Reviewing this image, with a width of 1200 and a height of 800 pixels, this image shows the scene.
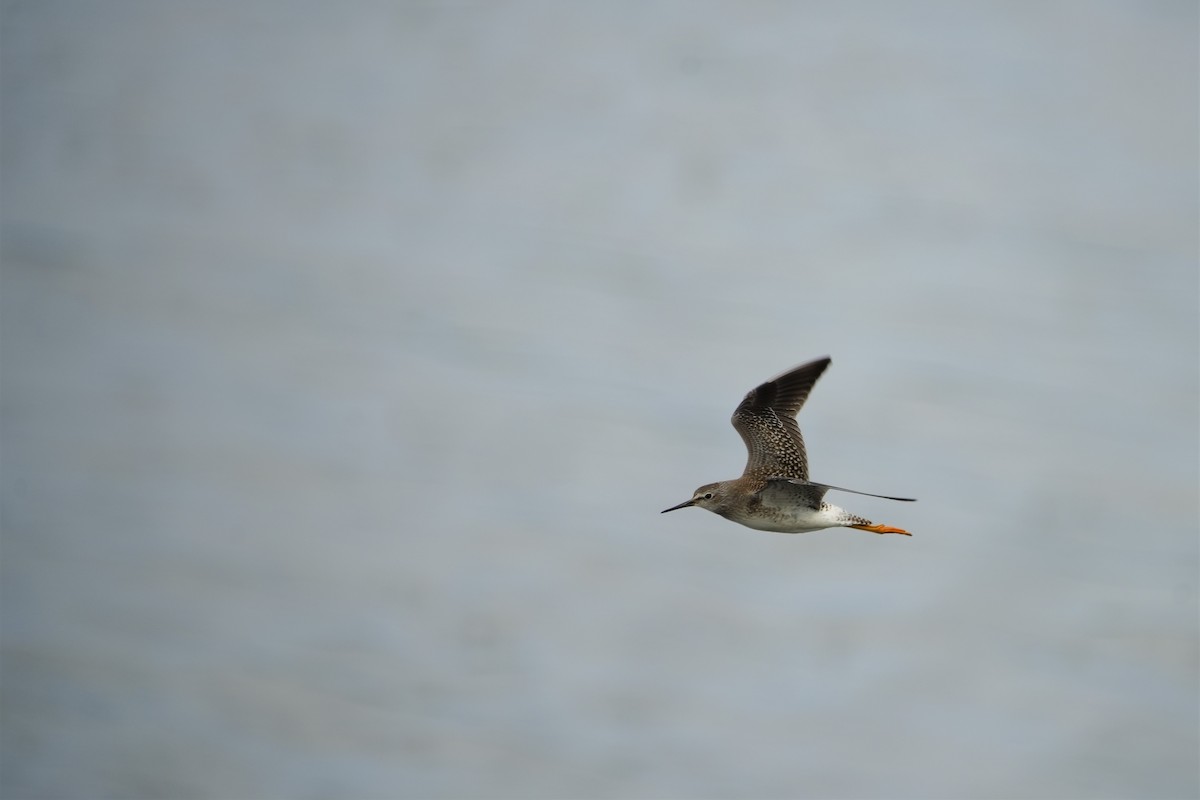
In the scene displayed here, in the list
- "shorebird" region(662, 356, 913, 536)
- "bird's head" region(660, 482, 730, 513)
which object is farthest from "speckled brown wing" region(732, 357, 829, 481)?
"bird's head" region(660, 482, 730, 513)

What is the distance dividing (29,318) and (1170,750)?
27952mm

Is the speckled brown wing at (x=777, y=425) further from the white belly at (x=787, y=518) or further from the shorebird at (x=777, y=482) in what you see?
the white belly at (x=787, y=518)

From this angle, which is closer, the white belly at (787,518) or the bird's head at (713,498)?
the white belly at (787,518)

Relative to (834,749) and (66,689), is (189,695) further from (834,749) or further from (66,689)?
(834,749)

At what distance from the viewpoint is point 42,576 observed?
103ft

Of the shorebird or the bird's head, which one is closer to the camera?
the shorebird

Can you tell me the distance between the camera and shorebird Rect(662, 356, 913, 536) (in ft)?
47.2

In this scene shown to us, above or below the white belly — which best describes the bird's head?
above

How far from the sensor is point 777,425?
51.5 ft

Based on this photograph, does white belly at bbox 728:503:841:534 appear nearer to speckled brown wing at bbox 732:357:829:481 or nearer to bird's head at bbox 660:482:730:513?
bird's head at bbox 660:482:730:513

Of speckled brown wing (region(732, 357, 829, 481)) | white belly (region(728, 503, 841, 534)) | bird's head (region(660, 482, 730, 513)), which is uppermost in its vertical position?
speckled brown wing (region(732, 357, 829, 481))

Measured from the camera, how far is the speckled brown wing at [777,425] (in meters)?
15.3

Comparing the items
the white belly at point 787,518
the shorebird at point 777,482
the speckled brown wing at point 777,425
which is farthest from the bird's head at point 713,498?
the speckled brown wing at point 777,425

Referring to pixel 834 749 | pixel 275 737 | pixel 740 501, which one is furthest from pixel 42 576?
pixel 740 501
